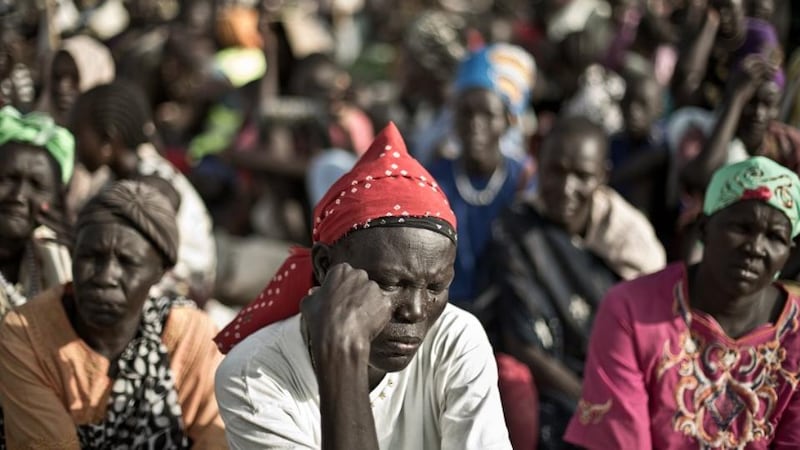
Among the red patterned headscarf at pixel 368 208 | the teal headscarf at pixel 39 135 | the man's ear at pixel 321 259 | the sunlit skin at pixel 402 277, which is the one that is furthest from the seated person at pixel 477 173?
the sunlit skin at pixel 402 277

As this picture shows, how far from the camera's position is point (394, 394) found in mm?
3572

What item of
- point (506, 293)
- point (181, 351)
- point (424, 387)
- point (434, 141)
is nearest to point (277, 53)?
point (434, 141)

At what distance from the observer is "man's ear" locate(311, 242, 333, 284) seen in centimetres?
343

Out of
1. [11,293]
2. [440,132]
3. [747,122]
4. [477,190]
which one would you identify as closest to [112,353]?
[11,293]

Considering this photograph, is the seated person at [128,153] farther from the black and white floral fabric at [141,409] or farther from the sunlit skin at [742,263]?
the sunlit skin at [742,263]

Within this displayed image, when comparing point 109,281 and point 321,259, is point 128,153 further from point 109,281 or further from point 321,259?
point 321,259

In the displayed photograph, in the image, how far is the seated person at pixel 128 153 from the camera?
20.2 ft

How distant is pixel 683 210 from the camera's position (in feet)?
22.7

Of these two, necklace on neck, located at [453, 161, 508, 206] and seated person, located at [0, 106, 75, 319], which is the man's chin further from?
necklace on neck, located at [453, 161, 508, 206]

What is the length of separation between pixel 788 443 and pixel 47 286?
268 centimetres

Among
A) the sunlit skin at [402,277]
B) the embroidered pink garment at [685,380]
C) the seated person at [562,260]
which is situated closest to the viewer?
the sunlit skin at [402,277]

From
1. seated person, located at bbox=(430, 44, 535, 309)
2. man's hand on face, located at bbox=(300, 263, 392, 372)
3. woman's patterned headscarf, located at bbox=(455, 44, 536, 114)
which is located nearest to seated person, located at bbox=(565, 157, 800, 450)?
man's hand on face, located at bbox=(300, 263, 392, 372)

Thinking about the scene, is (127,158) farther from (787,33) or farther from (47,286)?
(787,33)

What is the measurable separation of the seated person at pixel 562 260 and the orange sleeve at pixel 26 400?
2.13 m
